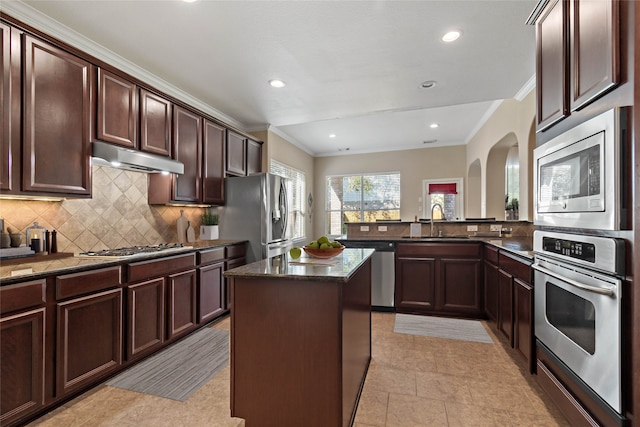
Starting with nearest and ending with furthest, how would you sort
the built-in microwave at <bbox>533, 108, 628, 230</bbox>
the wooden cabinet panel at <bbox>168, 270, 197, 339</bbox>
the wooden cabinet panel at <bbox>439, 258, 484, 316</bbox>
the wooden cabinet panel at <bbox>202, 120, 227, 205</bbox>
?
the built-in microwave at <bbox>533, 108, 628, 230</bbox> < the wooden cabinet panel at <bbox>168, 270, 197, 339</bbox> < the wooden cabinet panel at <bbox>439, 258, 484, 316</bbox> < the wooden cabinet panel at <bbox>202, 120, 227, 205</bbox>

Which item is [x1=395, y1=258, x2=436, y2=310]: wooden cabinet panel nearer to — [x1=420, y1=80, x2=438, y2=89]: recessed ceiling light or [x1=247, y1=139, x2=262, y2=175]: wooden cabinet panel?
[x1=420, y1=80, x2=438, y2=89]: recessed ceiling light

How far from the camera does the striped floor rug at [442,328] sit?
3.07 meters

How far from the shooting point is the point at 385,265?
381cm

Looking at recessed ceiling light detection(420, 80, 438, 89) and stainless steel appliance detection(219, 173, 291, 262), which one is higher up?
recessed ceiling light detection(420, 80, 438, 89)

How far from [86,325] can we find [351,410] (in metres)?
1.87

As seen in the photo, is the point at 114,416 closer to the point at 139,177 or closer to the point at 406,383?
the point at 406,383

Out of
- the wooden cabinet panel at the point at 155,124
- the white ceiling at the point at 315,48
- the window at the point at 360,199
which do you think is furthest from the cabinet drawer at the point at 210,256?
the window at the point at 360,199

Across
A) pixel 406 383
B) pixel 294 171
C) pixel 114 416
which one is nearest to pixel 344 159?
pixel 294 171

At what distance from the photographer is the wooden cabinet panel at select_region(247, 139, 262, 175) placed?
4750 mm

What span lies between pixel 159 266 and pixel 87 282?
2.08 feet

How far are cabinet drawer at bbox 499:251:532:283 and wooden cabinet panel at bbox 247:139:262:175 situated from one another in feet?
11.8

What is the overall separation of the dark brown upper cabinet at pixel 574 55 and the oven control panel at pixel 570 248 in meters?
0.69

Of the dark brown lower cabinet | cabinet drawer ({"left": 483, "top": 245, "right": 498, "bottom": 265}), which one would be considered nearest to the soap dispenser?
the dark brown lower cabinet

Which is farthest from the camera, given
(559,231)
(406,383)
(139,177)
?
(139,177)
